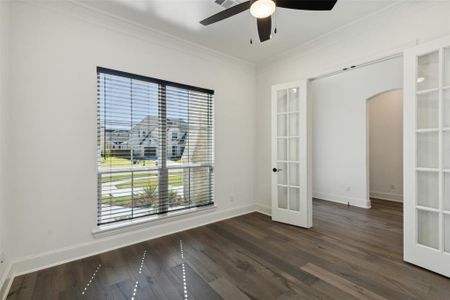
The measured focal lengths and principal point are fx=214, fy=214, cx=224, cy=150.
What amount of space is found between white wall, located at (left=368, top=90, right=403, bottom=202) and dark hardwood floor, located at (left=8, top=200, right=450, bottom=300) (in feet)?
7.95

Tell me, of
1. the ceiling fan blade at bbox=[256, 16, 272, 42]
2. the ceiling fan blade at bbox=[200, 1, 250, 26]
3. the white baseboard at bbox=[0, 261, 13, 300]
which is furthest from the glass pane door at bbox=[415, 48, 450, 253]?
the white baseboard at bbox=[0, 261, 13, 300]

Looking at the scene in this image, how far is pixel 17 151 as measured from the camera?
85.4 inches

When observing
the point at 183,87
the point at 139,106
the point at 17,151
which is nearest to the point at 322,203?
the point at 183,87

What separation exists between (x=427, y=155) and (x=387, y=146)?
11.6 feet

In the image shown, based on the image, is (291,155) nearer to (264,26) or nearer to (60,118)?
(264,26)

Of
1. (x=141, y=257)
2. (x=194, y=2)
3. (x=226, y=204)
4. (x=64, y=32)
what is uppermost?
(x=194, y=2)

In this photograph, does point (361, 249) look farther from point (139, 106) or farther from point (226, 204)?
point (139, 106)

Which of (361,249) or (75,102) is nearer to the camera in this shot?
(75,102)

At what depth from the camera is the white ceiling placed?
2.48 m

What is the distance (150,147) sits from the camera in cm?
306

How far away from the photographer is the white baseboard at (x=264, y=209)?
→ 409 cm

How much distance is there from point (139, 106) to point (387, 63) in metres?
4.88

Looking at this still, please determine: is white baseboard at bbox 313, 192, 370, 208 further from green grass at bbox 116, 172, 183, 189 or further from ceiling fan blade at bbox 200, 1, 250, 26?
ceiling fan blade at bbox 200, 1, 250, 26

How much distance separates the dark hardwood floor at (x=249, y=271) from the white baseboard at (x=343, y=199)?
1.41 metres
